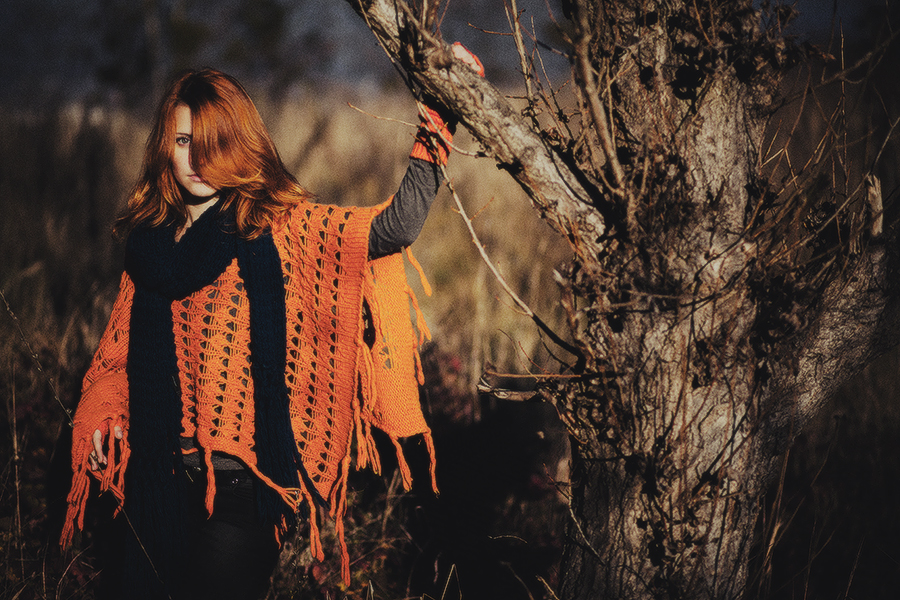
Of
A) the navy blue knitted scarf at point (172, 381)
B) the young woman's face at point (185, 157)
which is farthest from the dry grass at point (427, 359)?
the young woman's face at point (185, 157)

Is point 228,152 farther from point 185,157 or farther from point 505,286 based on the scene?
point 505,286

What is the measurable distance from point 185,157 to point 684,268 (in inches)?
59.3

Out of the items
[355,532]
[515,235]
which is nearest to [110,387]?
[355,532]

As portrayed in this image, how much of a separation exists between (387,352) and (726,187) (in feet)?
3.68

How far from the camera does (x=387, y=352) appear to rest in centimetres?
193

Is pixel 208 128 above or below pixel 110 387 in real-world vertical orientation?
above

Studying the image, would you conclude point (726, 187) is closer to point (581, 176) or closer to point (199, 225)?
point (581, 176)

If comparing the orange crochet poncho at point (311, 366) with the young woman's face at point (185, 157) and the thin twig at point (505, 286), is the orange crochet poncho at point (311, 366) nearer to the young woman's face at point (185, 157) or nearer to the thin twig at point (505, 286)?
the young woman's face at point (185, 157)

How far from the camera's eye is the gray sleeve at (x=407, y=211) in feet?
5.07

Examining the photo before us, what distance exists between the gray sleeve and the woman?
0.07 feet

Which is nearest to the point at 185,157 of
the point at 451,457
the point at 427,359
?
the point at 451,457

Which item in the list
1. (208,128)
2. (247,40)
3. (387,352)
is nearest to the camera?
(208,128)

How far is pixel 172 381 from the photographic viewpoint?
6.07 ft

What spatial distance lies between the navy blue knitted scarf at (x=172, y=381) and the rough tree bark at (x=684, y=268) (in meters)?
0.81
